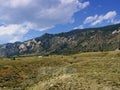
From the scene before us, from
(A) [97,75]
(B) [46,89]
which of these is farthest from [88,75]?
(B) [46,89]

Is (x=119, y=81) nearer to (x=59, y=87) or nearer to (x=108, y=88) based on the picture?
(x=108, y=88)

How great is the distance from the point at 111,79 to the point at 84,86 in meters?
3.66

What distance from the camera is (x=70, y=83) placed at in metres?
25.9

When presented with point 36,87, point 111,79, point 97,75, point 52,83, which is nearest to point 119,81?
point 111,79

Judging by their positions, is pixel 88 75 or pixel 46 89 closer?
pixel 46 89

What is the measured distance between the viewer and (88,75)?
28.1 metres

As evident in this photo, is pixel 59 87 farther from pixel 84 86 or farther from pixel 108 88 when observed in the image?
pixel 108 88

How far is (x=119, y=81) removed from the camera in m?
26.7

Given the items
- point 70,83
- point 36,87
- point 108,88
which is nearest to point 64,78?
point 70,83

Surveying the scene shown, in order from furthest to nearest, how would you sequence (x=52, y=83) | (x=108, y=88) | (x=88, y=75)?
1. (x=88, y=75)
2. (x=52, y=83)
3. (x=108, y=88)

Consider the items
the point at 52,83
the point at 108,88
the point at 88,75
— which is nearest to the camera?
the point at 108,88

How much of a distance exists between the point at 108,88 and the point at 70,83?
144 inches

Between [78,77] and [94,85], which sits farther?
[78,77]

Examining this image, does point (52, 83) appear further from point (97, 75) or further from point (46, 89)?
point (97, 75)
